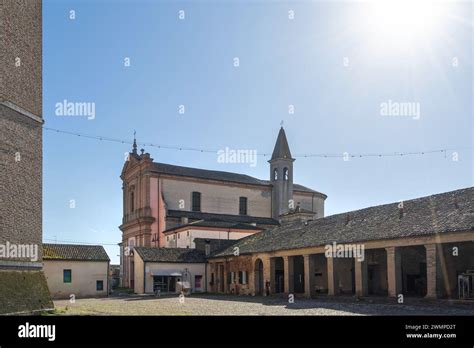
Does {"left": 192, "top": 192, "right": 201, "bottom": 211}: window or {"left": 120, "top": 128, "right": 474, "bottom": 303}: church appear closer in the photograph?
{"left": 120, "top": 128, "right": 474, "bottom": 303}: church

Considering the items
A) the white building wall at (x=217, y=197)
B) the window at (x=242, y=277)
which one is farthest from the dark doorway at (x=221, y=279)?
the white building wall at (x=217, y=197)

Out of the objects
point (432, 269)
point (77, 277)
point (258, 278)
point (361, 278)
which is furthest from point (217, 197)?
point (432, 269)

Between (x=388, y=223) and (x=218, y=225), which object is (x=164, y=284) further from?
(x=388, y=223)

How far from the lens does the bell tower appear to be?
55.3 m

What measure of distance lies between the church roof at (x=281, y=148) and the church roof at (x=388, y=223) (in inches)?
818

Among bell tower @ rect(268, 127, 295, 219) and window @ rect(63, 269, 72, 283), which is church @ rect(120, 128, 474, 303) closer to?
bell tower @ rect(268, 127, 295, 219)

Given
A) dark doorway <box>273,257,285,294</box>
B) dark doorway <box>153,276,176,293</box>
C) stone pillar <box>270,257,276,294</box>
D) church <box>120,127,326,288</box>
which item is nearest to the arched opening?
dark doorway <box>273,257,285,294</box>

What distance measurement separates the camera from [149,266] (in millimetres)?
39188

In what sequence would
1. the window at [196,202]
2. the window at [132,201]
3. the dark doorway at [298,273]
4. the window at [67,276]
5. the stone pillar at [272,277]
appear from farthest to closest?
the window at [132,201], the window at [196,202], the window at [67,276], the dark doorway at [298,273], the stone pillar at [272,277]

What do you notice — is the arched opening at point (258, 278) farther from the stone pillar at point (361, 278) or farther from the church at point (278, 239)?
the stone pillar at point (361, 278)

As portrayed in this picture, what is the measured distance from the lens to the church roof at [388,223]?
72.9 feet

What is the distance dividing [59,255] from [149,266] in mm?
6380
